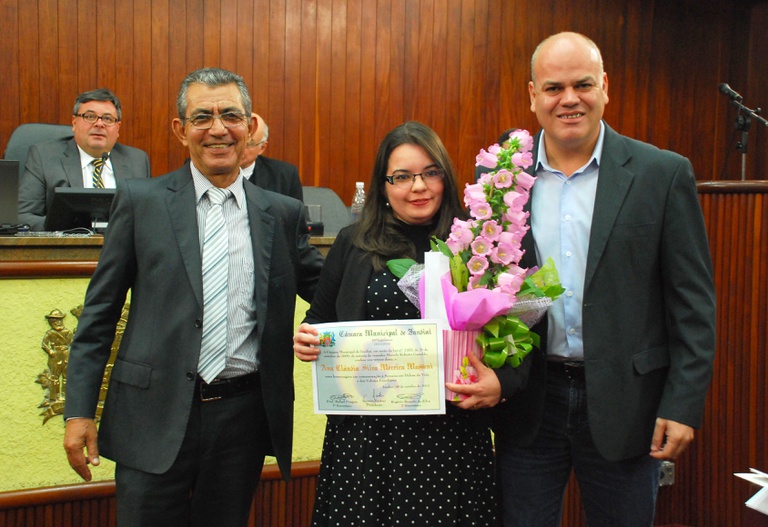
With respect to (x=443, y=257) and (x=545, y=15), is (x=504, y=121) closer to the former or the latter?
(x=545, y=15)

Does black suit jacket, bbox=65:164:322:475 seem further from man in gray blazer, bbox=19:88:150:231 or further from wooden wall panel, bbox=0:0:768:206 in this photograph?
wooden wall panel, bbox=0:0:768:206

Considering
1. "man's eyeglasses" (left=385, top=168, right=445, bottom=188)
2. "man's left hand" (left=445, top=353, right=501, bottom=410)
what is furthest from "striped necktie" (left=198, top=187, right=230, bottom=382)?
"man's left hand" (left=445, top=353, right=501, bottom=410)

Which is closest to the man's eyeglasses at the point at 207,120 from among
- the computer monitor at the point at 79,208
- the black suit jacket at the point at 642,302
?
the black suit jacket at the point at 642,302

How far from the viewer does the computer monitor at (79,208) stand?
120 inches

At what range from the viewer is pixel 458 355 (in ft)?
5.14

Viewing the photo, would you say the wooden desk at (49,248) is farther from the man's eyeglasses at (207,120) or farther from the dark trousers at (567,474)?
the dark trousers at (567,474)

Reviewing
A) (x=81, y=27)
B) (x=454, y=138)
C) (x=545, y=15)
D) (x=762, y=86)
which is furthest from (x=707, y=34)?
(x=81, y=27)

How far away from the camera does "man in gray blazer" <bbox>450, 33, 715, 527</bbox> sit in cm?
159

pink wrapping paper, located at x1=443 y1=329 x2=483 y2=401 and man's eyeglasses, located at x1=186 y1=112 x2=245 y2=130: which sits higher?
man's eyeglasses, located at x1=186 y1=112 x2=245 y2=130

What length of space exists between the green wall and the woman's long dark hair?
44.4 inches

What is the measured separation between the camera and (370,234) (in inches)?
71.6

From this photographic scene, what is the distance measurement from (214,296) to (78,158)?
2.61 meters

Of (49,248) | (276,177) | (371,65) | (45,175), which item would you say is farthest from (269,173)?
(371,65)

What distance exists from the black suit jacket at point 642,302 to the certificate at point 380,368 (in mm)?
341
